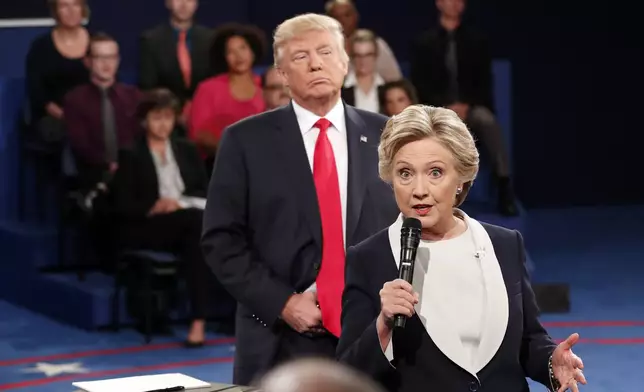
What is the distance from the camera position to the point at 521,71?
12219mm

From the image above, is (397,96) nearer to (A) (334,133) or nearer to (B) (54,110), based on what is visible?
(B) (54,110)

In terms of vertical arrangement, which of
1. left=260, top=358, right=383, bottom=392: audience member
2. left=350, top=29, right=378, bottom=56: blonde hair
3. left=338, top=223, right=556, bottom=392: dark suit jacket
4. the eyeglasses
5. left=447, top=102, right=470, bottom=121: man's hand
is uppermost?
left=350, top=29, right=378, bottom=56: blonde hair

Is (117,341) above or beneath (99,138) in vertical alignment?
beneath

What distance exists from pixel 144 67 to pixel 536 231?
407 centimetres

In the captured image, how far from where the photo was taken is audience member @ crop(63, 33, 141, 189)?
26.5ft

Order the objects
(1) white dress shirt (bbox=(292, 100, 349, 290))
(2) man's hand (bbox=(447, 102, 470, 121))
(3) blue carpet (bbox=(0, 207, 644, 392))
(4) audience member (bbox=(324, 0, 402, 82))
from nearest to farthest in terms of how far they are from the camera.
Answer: (1) white dress shirt (bbox=(292, 100, 349, 290)) < (3) blue carpet (bbox=(0, 207, 644, 392)) < (4) audience member (bbox=(324, 0, 402, 82)) < (2) man's hand (bbox=(447, 102, 470, 121))

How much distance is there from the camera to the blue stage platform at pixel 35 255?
7.97 meters

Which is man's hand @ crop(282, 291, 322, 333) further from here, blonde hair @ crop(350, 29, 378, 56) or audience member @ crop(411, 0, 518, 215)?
audience member @ crop(411, 0, 518, 215)

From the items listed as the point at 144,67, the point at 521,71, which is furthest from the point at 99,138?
the point at 521,71

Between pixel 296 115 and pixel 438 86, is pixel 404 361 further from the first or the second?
pixel 438 86

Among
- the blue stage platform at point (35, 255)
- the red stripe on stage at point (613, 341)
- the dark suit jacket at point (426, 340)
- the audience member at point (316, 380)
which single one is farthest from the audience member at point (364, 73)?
the audience member at point (316, 380)

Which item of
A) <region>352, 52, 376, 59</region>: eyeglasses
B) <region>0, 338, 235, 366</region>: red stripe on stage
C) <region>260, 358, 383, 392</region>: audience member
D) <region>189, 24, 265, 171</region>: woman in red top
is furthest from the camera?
<region>352, 52, 376, 59</region>: eyeglasses

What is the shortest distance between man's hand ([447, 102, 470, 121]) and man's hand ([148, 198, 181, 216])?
6.95 feet

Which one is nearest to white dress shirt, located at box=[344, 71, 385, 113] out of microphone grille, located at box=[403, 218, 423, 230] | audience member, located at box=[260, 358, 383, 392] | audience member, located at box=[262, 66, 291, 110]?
audience member, located at box=[262, 66, 291, 110]
